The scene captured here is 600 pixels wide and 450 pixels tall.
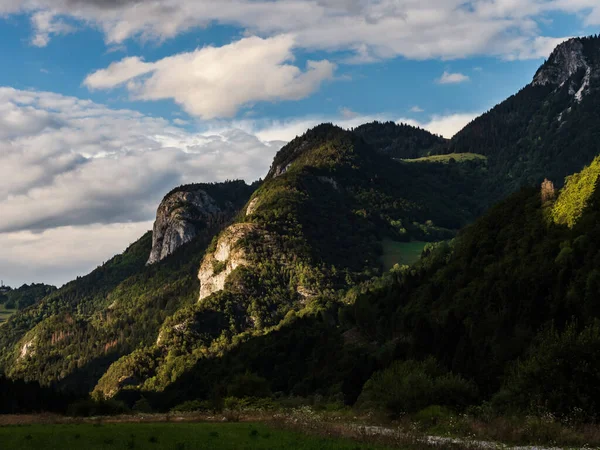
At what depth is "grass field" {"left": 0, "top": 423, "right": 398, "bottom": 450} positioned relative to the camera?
38.8 metres

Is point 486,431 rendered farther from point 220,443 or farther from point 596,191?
point 596,191

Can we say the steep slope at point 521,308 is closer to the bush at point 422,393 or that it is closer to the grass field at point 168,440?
the bush at point 422,393

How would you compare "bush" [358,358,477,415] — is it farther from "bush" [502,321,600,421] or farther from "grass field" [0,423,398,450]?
"grass field" [0,423,398,450]

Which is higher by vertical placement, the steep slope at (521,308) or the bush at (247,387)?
the steep slope at (521,308)

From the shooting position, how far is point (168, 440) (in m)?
42.3

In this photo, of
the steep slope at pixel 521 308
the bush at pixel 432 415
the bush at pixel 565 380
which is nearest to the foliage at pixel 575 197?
the steep slope at pixel 521 308

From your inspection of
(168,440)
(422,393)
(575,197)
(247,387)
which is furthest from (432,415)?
(575,197)

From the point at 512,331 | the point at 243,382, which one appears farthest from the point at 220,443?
the point at 512,331

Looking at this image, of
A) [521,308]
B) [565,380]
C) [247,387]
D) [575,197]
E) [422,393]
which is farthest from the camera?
[575,197]

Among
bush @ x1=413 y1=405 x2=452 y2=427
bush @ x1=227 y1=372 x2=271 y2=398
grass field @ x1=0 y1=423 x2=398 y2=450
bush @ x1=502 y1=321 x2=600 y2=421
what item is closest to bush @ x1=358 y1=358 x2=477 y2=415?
bush @ x1=413 y1=405 x2=452 y2=427

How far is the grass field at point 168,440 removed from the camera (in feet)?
127

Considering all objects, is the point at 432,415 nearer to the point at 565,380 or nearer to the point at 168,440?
the point at 565,380

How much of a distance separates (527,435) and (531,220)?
131077 millimetres

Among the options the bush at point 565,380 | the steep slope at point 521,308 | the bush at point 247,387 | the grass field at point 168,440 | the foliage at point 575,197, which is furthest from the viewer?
the foliage at point 575,197
